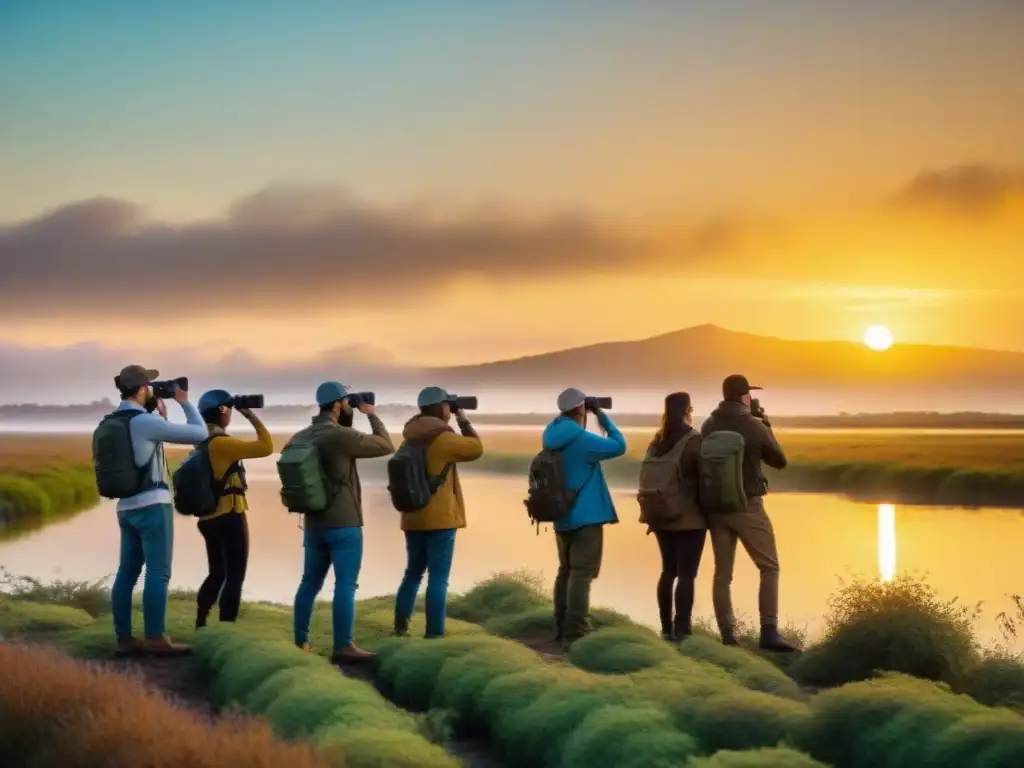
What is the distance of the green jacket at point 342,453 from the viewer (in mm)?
12641

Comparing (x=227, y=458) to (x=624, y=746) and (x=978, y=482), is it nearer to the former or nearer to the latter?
(x=624, y=746)

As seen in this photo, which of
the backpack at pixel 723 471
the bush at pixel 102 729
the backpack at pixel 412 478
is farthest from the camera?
the backpack at pixel 723 471

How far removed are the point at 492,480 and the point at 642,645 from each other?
67137 mm

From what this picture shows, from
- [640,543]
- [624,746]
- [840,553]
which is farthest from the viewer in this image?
[640,543]

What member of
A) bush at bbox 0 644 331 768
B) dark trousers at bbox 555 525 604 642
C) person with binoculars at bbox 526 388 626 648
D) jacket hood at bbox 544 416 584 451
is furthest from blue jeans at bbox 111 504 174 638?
dark trousers at bbox 555 525 604 642

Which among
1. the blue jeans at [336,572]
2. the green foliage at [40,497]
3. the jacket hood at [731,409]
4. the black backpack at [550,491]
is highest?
the jacket hood at [731,409]

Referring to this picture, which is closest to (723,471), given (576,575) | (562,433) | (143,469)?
(562,433)

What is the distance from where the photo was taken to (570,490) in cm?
1385

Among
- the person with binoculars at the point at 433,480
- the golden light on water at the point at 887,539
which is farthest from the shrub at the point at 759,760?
the golden light on water at the point at 887,539

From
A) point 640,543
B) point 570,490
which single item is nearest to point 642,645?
point 570,490

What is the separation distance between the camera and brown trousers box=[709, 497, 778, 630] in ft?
Result: 46.6

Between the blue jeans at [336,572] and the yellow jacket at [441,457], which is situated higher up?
the yellow jacket at [441,457]

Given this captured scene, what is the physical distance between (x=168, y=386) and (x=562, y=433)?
3.46 metres

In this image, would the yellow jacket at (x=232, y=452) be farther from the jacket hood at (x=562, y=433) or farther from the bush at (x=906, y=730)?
the bush at (x=906, y=730)
